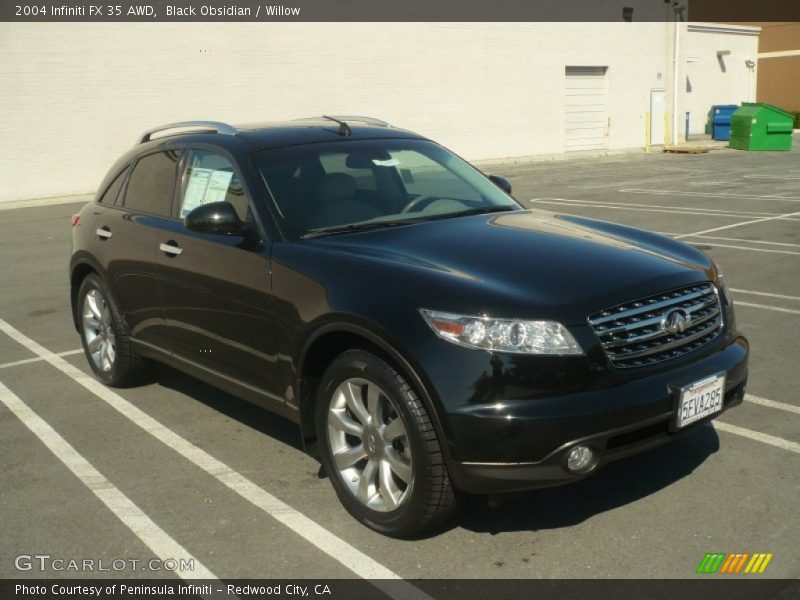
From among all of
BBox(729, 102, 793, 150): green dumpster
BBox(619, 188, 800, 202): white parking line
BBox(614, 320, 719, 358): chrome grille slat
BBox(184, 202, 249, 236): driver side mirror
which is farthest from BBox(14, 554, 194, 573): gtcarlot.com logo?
BBox(729, 102, 793, 150): green dumpster

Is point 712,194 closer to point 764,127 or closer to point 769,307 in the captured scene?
point 769,307

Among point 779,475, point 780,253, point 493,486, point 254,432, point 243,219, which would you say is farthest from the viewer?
point 780,253

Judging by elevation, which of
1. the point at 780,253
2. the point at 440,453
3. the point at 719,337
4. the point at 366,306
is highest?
the point at 366,306

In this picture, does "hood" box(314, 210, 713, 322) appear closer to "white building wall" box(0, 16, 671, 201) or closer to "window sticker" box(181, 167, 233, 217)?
"window sticker" box(181, 167, 233, 217)

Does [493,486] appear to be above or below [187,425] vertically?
above

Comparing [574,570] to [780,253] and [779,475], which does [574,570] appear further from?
[780,253]

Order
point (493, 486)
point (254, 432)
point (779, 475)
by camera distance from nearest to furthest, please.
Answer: point (493, 486)
point (779, 475)
point (254, 432)

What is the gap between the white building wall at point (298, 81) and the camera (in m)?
21.8

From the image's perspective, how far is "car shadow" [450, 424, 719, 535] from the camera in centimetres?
401

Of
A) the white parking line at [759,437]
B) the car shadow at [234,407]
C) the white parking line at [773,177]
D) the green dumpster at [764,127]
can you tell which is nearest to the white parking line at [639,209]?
the white parking line at [773,177]

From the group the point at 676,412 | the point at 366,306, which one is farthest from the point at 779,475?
the point at 366,306

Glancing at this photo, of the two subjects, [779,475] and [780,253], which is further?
[780,253]

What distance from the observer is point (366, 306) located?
3.80 m

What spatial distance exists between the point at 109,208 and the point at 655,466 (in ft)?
13.0
